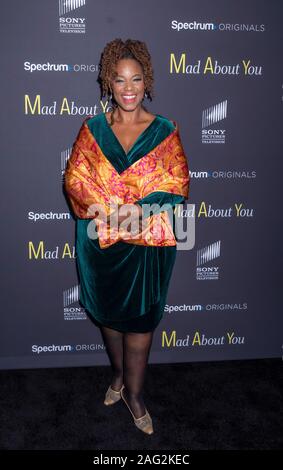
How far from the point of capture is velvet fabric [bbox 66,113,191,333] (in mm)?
1887

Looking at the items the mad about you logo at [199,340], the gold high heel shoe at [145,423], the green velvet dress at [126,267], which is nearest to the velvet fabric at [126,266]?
the green velvet dress at [126,267]

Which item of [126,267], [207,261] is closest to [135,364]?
[126,267]

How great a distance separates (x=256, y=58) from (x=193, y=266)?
4.10 ft

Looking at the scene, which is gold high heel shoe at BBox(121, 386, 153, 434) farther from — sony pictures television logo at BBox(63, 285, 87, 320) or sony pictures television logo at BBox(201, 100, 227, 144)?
sony pictures television logo at BBox(201, 100, 227, 144)

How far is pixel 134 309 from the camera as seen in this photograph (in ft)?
6.57

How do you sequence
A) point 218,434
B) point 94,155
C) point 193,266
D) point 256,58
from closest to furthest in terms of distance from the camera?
1. point 94,155
2. point 218,434
3. point 256,58
4. point 193,266

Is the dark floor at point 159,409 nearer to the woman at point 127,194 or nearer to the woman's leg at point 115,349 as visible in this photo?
the woman's leg at point 115,349

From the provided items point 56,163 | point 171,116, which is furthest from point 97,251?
point 171,116

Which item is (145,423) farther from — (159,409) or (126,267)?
(126,267)

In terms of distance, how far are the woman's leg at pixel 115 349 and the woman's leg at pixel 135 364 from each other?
0.10 meters

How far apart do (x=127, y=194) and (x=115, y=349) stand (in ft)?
2.78

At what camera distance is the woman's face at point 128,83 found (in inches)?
72.4

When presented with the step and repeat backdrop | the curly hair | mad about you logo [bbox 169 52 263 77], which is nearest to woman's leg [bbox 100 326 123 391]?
the step and repeat backdrop
